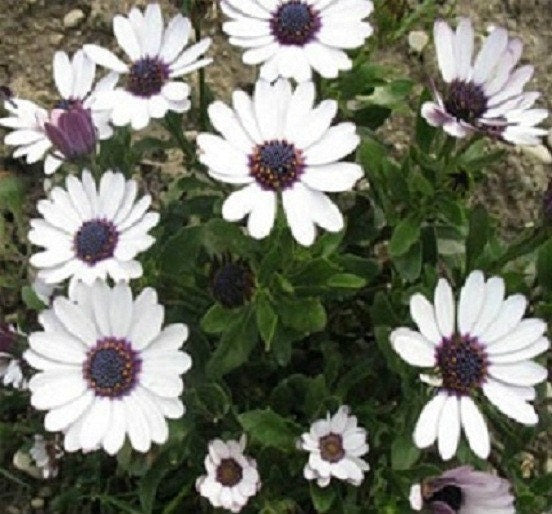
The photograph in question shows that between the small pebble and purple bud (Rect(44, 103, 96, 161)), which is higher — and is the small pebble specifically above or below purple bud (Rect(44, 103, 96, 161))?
above

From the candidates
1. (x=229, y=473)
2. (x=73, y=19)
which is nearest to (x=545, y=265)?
(x=229, y=473)

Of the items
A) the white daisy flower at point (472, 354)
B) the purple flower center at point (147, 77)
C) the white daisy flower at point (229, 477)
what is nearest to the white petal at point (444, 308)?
the white daisy flower at point (472, 354)

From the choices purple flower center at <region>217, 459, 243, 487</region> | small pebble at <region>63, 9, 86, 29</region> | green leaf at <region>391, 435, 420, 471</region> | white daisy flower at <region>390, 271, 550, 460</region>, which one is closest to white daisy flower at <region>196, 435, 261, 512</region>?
purple flower center at <region>217, 459, 243, 487</region>

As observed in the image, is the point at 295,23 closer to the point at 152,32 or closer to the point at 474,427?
the point at 152,32

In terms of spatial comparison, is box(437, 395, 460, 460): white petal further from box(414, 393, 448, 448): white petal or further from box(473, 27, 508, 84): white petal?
box(473, 27, 508, 84): white petal

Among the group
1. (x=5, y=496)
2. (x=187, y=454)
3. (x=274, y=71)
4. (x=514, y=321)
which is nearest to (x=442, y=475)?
(x=514, y=321)

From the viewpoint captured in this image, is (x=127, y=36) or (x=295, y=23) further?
(x=127, y=36)

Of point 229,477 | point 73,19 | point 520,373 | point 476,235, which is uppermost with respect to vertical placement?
point 73,19
